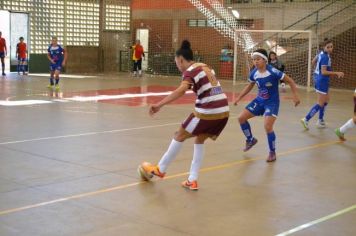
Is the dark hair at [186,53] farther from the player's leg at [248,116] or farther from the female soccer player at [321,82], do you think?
the female soccer player at [321,82]

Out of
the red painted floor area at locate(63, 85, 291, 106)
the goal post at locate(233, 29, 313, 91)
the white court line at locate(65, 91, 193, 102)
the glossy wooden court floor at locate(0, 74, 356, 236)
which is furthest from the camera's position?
the goal post at locate(233, 29, 313, 91)

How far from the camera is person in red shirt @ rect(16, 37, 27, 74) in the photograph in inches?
1067

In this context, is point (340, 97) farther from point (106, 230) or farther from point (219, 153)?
point (106, 230)

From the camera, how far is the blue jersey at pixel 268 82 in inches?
331

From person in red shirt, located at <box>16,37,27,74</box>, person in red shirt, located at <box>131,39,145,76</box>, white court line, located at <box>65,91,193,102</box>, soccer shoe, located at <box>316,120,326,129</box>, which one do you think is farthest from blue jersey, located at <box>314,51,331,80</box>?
person in red shirt, located at <box>16,37,27,74</box>

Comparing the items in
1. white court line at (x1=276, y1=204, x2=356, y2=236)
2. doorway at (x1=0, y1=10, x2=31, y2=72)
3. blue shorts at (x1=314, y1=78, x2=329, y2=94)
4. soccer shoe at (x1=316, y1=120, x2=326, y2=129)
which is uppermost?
doorway at (x1=0, y1=10, x2=31, y2=72)

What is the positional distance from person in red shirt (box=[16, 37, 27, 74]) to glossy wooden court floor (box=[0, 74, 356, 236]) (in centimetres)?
1504

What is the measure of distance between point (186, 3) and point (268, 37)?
6.48 meters

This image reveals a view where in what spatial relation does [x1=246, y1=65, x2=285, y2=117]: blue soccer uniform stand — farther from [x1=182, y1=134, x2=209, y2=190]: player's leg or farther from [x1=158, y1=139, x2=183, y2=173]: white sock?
[x1=158, y1=139, x2=183, y2=173]: white sock

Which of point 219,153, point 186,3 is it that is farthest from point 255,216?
point 186,3

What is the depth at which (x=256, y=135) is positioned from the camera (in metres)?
10.9

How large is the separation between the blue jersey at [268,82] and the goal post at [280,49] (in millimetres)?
15310

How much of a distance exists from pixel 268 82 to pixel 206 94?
230cm

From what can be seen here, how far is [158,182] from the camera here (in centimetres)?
691
